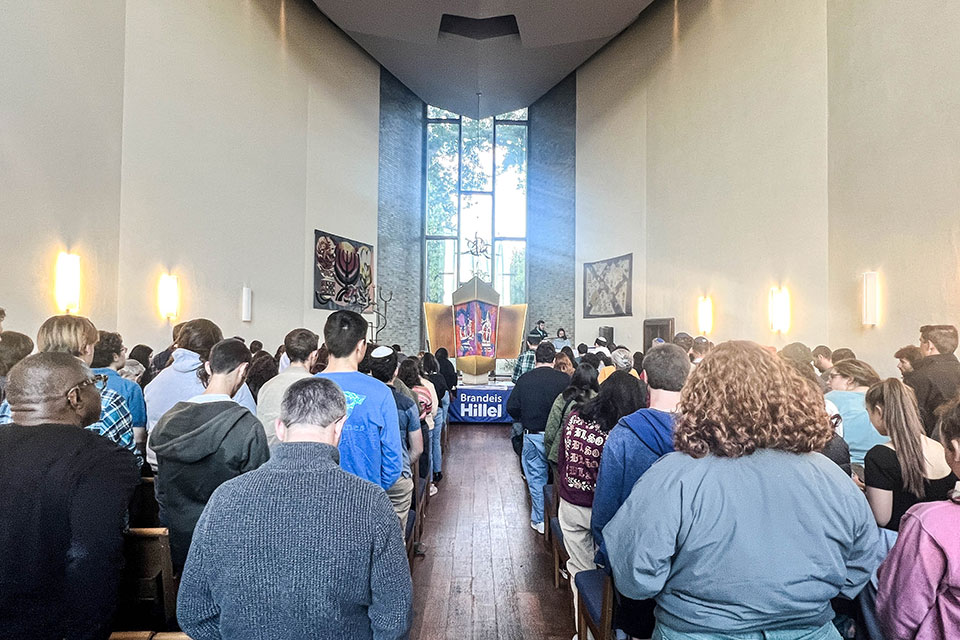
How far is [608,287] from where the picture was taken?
42.2 feet

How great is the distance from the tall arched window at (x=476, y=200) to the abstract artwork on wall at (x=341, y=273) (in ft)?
10.6

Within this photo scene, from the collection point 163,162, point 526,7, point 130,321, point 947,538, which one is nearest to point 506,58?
point 526,7

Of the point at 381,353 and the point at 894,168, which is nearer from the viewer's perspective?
the point at 381,353

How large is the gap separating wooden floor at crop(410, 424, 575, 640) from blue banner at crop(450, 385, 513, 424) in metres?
3.50

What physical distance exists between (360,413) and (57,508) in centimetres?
105

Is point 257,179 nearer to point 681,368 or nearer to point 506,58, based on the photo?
point 506,58

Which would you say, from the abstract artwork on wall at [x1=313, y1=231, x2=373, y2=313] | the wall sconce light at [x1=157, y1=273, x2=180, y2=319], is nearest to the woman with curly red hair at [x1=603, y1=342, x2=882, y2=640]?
the wall sconce light at [x1=157, y1=273, x2=180, y2=319]

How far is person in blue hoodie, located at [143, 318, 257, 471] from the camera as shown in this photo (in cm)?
282

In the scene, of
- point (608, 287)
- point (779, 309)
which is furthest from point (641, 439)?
point (608, 287)

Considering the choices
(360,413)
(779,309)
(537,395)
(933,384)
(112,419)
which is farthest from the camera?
(779,309)

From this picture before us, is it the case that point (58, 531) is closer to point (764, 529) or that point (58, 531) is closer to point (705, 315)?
point (764, 529)

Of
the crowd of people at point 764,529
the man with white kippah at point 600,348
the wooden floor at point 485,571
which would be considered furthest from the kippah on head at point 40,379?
the man with white kippah at point 600,348

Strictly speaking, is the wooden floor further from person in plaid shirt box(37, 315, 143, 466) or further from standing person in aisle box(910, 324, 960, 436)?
standing person in aisle box(910, 324, 960, 436)

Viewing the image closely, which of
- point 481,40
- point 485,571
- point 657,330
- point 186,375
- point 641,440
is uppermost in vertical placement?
point 481,40
